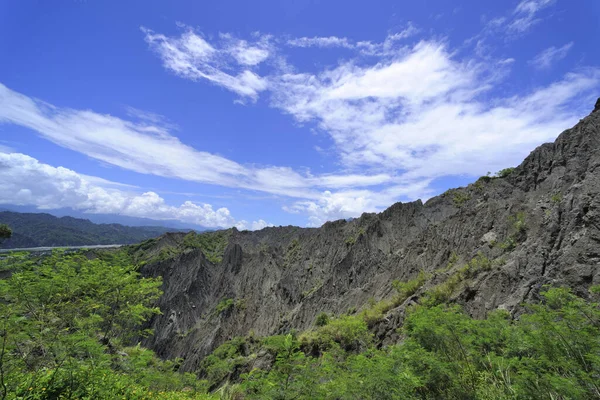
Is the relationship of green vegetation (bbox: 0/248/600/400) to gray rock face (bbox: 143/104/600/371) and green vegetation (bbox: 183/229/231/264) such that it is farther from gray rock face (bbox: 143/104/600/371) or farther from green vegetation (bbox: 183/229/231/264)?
green vegetation (bbox: 183/229/231/264)

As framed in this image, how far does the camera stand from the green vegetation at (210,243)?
85769 mm

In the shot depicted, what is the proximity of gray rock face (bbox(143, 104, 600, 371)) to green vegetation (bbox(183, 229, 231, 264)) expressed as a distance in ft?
31.3

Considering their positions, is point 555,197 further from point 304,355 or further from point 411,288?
point 304,355

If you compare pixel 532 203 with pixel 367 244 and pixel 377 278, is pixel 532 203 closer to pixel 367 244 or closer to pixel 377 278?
pixel 377 278

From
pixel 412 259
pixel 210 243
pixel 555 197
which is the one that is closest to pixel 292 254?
pixel 210 243

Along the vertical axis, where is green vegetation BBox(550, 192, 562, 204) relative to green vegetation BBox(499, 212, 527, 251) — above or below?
above

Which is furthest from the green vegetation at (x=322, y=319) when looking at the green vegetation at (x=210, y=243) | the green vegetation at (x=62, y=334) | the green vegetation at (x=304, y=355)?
the green vegetation at (x=210, y=243)

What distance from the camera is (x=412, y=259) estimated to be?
3238 cm

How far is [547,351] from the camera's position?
874 centimetres

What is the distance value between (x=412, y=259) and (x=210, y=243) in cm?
7216

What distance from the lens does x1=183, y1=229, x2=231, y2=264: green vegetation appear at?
8577cm

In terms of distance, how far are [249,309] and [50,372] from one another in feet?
147

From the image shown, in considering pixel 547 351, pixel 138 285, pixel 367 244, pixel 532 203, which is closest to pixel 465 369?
pixel 547 351

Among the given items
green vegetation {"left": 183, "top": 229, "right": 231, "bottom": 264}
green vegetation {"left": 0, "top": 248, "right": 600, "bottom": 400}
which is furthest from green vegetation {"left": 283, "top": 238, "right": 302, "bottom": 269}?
green vegetation {"left": 0, "top": 248, "right": 600, "bottom": 400}
